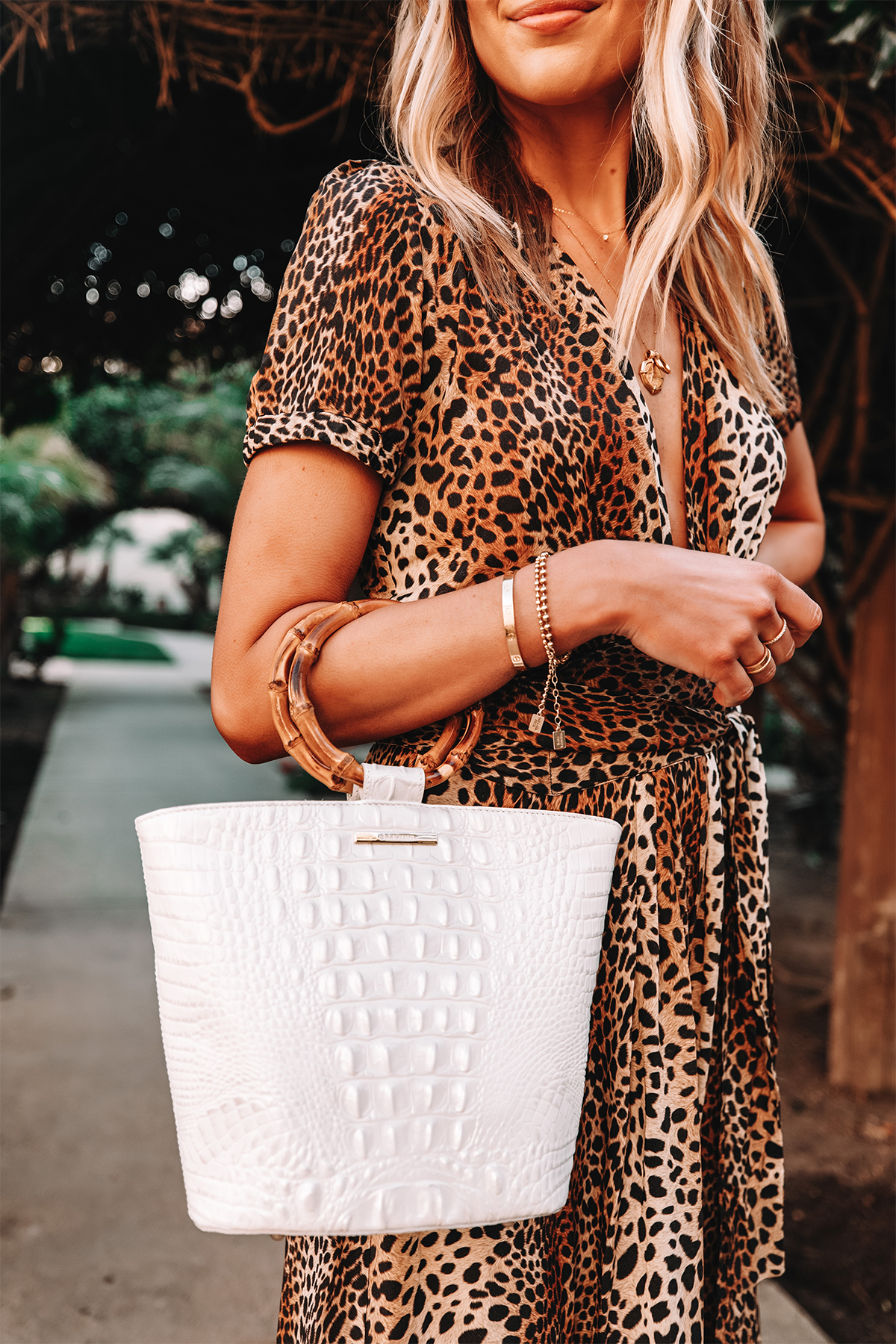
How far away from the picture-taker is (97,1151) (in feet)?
9.55

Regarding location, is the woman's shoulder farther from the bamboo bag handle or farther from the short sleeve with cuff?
the bamboo bag handle

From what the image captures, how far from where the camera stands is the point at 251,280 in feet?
12.8

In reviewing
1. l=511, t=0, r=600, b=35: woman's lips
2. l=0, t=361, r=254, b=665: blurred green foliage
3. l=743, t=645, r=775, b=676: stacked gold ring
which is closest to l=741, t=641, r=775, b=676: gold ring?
l=743, t=645, r=775, b=676: stacked gold ring

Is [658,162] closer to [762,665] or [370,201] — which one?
[370,201]

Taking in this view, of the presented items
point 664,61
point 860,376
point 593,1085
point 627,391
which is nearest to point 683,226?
point 664,61

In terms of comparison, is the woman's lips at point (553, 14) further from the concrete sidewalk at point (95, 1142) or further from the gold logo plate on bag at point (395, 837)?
the concrete sidewalk at point (95, 1142)

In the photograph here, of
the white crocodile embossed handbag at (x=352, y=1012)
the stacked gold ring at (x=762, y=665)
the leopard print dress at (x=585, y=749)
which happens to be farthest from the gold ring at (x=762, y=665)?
the white crocodile embossed handbag at (x=352, y=1012)

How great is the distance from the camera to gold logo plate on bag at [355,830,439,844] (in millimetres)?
770

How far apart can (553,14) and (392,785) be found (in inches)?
28.4

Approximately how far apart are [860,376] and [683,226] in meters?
1.82

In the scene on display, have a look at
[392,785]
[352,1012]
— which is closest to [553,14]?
[392,785]

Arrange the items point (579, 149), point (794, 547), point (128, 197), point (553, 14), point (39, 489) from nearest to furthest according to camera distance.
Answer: point (553, 14) < point (579, 149) < point (794, 547) < point (128, 197) < point (39, 489)

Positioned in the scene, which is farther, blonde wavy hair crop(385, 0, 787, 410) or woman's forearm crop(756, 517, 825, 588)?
woman's forearm crop(756, 517, 825, 588)

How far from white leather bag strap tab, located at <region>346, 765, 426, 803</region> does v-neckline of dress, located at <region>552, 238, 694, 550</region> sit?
14.3 inches
